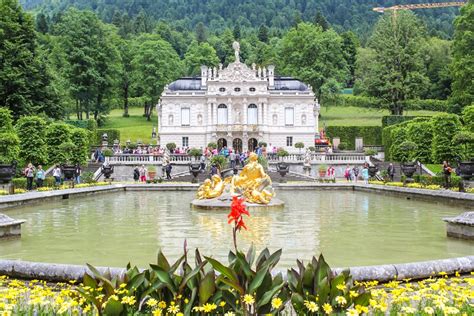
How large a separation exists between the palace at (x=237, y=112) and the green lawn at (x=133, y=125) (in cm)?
708

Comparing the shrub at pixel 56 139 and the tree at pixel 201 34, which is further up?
the tree at pixel 201 34

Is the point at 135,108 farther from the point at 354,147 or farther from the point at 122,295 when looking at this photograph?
the point at 122,295

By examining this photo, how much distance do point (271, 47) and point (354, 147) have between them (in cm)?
4385

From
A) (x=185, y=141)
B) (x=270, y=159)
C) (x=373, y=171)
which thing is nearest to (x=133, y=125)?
(x=185, y=141)

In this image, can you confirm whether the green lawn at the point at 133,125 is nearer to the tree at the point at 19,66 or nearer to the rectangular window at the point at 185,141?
the rectangular window at the point at 185,141

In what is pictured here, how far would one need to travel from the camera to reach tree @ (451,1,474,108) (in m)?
48.6

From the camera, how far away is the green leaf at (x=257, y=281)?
497 centimetres

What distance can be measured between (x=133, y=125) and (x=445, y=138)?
47.5 m

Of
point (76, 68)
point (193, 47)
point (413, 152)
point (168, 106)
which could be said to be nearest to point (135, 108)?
point (193, 47)

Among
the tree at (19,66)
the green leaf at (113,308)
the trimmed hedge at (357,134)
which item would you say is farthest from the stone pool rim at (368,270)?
the trimmed hedge at (357,134)

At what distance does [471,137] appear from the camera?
2708 centimetres

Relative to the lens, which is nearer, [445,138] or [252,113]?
[445,138]

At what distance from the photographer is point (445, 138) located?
35.3m

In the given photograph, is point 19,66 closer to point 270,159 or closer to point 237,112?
point 270,159
